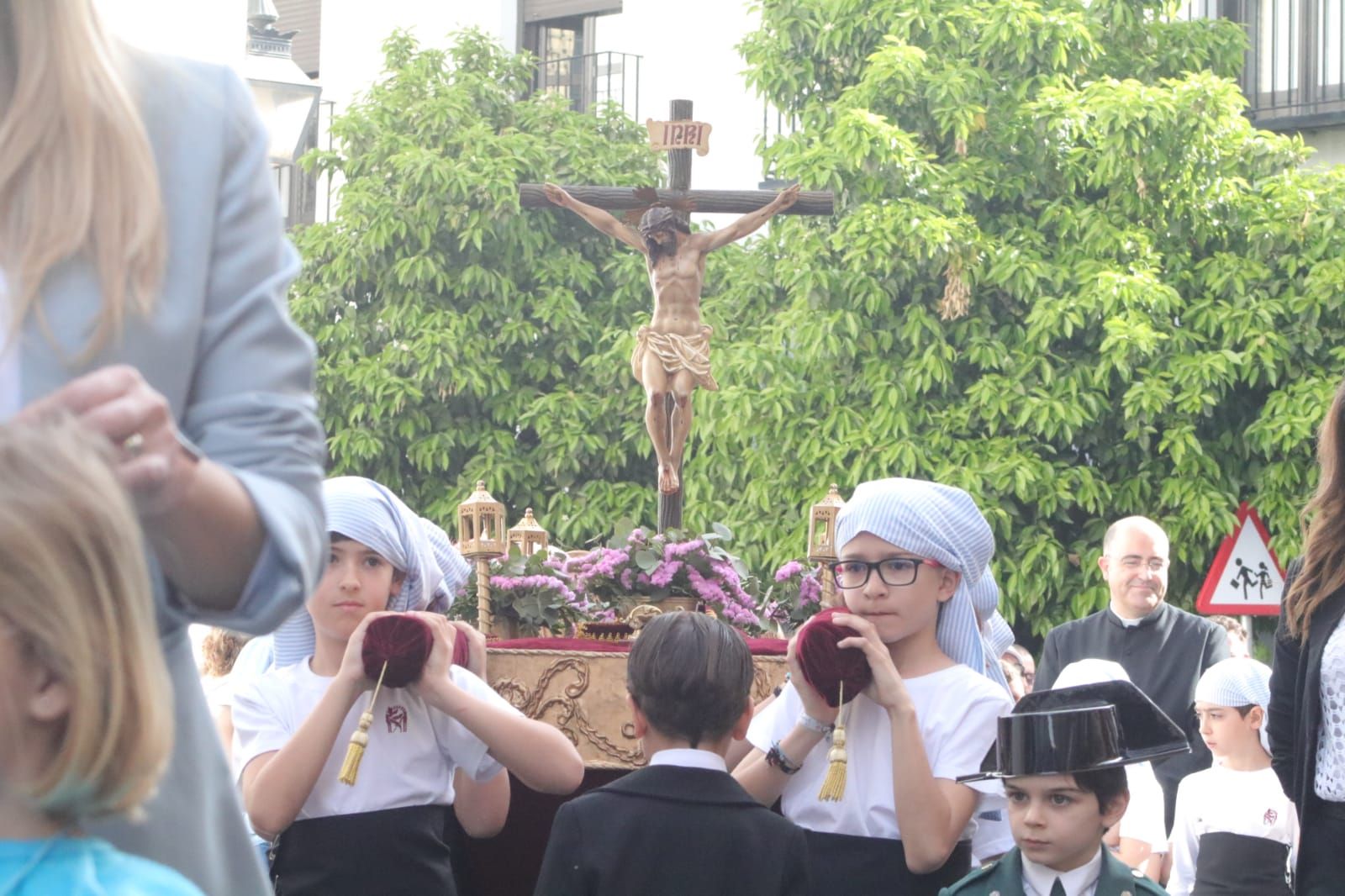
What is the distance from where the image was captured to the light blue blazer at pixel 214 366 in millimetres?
1273

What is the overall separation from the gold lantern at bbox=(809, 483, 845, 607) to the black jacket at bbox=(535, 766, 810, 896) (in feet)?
10.1

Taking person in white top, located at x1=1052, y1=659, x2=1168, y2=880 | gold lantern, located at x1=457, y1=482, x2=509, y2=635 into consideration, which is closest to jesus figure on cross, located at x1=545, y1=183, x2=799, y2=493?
gold lantern, located at x1=457, y1=482, x2=509, y2=635

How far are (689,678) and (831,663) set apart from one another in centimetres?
27

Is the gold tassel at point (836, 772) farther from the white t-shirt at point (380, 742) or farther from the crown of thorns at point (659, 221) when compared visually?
the crown of thorns at point (659, 221)

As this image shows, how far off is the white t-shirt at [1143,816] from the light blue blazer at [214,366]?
6060mm

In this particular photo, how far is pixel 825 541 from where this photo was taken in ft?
23.0

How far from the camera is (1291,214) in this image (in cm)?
1515

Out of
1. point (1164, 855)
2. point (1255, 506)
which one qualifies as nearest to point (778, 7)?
point (1255, 506)

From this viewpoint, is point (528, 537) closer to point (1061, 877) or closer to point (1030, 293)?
point (1061, 877)

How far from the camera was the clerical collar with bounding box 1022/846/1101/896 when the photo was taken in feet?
12.4

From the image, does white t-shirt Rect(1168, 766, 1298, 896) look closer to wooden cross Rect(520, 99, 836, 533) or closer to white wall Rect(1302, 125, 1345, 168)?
wooden cross Rect(520, 99, 836, 533)

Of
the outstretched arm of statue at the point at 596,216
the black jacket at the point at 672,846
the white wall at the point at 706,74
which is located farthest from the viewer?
the white wall at the point at 706,74

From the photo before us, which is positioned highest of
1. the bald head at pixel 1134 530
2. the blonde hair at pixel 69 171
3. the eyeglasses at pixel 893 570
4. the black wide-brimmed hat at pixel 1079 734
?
the blonde hair at pixel 69 171

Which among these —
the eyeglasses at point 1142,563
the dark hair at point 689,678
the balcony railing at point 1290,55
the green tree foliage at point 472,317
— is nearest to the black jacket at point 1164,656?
the eyeglasses at point 1142,563
